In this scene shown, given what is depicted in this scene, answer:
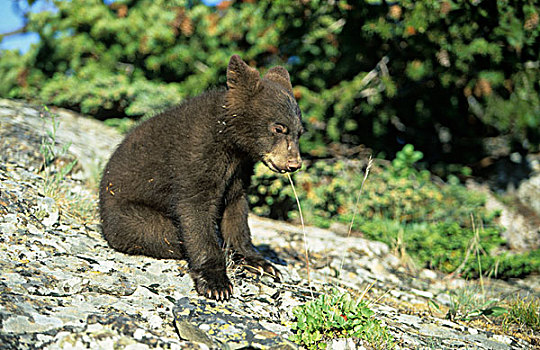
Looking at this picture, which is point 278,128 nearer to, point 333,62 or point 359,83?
point 359,83

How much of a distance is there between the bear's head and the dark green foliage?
3.91m

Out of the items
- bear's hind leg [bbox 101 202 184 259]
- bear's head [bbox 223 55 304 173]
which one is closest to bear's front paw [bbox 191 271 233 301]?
bear's hind leg [bbox 101 202 184 259]

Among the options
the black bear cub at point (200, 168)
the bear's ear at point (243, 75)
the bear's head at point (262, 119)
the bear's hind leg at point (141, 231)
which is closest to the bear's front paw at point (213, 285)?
the black bear cub at point (200, 168)

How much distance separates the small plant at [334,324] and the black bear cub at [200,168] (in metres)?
0.69

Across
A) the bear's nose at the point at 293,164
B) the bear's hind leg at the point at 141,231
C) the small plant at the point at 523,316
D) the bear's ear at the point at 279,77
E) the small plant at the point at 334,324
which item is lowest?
the small plant at the point at 523,316

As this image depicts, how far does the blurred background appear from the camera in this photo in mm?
7160

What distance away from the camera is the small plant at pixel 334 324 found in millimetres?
3176

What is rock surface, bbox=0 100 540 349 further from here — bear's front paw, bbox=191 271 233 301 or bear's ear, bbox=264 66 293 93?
bear's ear, bbox=264 66 293 93

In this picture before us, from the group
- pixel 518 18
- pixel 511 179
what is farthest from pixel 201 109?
pixel 511 179

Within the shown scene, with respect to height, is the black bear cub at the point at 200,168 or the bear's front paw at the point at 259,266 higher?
the black bear cub at the point at 200,168

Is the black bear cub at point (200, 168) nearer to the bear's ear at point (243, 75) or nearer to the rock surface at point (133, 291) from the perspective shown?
the bear's ear at point (243, 75)

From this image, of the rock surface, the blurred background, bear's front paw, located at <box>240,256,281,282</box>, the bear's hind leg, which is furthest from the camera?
the blurred background

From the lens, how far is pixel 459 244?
270 inches

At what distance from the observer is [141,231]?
4.09 meters
